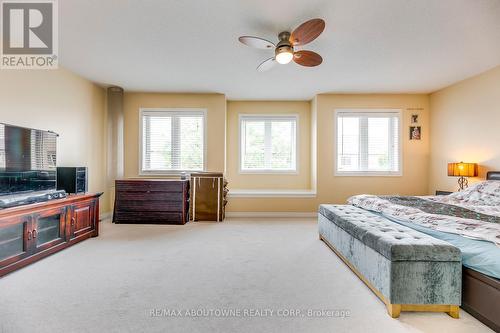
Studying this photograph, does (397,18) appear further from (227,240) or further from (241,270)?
(227,240)

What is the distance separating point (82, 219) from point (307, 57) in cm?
381

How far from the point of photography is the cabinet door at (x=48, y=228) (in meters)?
2.81

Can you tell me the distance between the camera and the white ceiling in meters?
2.44

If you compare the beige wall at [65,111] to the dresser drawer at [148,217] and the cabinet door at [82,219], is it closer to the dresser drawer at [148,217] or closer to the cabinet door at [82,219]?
the dresser drawer at [148,217]

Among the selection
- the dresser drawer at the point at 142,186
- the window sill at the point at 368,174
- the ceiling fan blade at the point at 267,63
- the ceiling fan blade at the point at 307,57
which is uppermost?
the ceiling fan blade at the point at 267,63

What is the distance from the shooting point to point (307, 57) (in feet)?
9.61

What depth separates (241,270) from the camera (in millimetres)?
2641

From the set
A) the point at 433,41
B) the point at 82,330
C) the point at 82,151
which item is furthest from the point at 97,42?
the point at 433,41

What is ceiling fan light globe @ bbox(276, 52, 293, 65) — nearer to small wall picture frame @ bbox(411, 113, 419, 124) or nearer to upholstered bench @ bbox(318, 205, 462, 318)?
upholstered bench @ bbox(318, 205, 462, 318)

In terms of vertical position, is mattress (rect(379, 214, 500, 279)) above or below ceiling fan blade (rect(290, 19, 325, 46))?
below

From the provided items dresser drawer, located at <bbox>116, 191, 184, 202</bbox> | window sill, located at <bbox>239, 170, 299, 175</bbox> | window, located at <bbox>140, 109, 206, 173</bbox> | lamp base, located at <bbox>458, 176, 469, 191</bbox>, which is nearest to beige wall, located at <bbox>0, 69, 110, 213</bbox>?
dresser drawer, located at <bbox>116, 191, 184, 202</bbox>

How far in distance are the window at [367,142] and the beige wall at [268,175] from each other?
821 millimetres

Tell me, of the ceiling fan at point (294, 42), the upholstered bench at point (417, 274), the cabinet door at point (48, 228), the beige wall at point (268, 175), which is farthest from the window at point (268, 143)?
the upholstered bench at point (417, 274)

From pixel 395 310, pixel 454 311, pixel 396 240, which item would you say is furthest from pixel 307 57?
pixel 454 311
